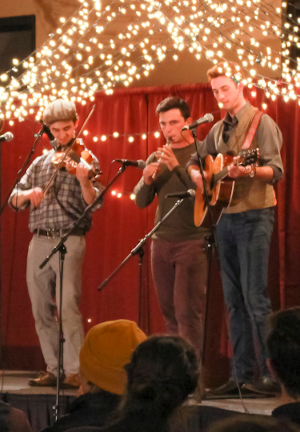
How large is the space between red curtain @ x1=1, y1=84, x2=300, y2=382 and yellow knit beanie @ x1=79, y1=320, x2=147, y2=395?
2032 millimetres

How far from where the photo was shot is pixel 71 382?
10.7 ft

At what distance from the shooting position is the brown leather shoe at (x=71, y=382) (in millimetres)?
3223

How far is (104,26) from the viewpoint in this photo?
444 cm

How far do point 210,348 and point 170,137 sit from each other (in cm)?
160

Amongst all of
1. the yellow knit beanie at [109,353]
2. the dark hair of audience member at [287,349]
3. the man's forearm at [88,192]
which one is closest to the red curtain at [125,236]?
the man's forearm at [88,192]

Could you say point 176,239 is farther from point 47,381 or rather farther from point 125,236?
point 47,381

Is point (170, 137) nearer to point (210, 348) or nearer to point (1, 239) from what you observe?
point (210, 348)

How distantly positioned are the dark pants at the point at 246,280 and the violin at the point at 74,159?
90 centimetres

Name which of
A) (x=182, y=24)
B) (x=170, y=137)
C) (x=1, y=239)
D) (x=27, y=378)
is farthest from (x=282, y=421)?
(x=1, y=239)

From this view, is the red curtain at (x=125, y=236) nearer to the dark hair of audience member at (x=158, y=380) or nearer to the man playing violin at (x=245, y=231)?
the man playing violin at (x=245, y=231)

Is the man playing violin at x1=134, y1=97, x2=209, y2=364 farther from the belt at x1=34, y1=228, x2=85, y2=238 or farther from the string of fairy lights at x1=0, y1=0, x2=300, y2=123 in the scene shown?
the string of fairy lights at x1=0, y1=0, x2=300, y2=123

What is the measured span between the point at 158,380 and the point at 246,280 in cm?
185

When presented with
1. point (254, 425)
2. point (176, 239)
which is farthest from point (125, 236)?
point (254, 425)


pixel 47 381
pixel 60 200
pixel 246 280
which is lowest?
pixel 47 381
